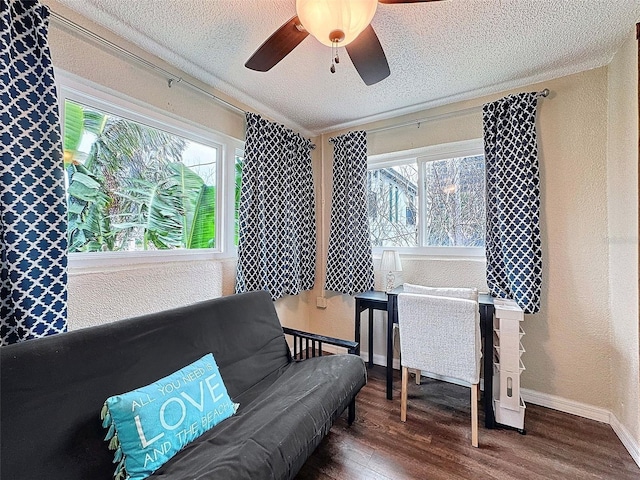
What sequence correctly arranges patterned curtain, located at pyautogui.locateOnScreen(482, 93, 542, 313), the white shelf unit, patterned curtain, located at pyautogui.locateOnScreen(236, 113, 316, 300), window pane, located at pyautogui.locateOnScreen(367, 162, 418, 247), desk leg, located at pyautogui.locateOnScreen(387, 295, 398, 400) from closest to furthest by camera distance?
the white shelf unit → patterned curtain, located at pyautogui.locateOnScreen(482, 93, 542, 313) → desk leg, located at pyautogui.locateOnScreen(387, 295, 398, 400) → patterned curtain, located at pyautogui.locateOnScreen(236, 113, 316, 300) → window pane, located at pyautogui.locateOnScreen(367, 162, 418, 247)

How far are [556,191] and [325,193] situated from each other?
206 centimetres

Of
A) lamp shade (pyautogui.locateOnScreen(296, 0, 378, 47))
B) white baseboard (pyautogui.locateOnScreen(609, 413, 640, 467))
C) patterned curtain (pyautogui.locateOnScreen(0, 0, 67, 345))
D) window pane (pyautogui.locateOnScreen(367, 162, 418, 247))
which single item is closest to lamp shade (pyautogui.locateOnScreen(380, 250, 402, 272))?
window pane (pyautogui.locateOnScreen(367, 162, 418, 247))

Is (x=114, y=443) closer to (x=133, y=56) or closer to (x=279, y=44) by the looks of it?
(x=279, y=44)

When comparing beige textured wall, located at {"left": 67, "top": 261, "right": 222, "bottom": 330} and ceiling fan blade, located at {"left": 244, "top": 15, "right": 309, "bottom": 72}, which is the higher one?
ceiling fan blade, located at {"left": 244, "top": 15, "right": 309, "bottom": 72}

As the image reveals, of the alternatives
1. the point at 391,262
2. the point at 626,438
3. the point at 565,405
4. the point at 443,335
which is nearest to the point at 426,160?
the point at 391,262

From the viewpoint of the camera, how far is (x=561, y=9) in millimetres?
1515

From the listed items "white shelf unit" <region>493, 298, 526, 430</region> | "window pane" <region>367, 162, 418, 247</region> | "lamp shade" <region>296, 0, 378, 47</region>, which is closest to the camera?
"lamp shade" <region>296, 0, 378, 47</region>

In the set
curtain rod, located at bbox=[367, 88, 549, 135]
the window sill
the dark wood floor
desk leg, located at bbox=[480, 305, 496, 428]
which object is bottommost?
the dark wood floor

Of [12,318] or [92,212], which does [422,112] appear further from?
[12,318]

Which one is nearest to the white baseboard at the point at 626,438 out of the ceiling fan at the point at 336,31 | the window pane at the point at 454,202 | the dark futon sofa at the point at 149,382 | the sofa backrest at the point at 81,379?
the window pane at the point at 454,202

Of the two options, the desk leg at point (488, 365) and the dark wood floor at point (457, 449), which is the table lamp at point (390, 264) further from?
the dark wood floor at point (457, 449)

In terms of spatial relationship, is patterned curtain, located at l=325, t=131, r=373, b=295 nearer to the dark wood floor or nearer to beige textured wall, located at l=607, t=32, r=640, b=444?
the dark wood floor

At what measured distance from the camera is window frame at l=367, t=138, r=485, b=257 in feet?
8.20

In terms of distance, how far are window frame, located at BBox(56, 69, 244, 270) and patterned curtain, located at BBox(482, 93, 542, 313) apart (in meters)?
2.14
